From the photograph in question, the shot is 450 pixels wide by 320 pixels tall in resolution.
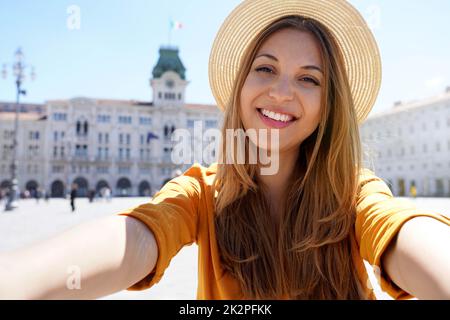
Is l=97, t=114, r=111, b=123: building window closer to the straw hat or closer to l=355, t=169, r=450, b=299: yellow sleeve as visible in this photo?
the straw hat

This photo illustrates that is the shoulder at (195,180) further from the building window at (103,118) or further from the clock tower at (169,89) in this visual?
the building window at (103,118)

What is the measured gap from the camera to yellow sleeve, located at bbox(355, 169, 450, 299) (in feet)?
3.37

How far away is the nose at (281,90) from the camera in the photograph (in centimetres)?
147

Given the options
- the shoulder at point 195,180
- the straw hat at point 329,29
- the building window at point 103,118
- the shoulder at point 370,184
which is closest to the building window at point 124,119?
the building window at point 103,118

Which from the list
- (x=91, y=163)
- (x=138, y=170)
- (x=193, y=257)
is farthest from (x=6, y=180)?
(x=193, y=257)

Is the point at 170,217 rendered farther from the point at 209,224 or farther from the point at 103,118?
the point at 103,118

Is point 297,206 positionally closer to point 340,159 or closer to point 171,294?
point 340,159

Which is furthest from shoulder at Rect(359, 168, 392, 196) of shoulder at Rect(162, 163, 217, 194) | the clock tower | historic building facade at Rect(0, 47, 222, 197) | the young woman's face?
the clock tower

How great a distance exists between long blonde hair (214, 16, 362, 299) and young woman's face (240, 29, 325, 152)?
54 millimetres

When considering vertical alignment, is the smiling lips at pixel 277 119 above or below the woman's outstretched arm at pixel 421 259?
above

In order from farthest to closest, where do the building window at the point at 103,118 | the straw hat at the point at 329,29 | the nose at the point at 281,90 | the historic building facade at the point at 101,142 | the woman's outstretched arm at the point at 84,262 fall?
the building window at the point at 103,118, the historic building facade at the point at 101,142, the straw hat at the point at 329,29, the nose at the point at 281,90, the woman's outstretched arm at the point at 84,262

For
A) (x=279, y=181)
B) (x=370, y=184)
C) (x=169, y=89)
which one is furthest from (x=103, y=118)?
(x=370, y=184)

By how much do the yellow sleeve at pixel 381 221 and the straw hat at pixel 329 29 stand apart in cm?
75

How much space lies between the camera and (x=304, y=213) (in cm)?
147
